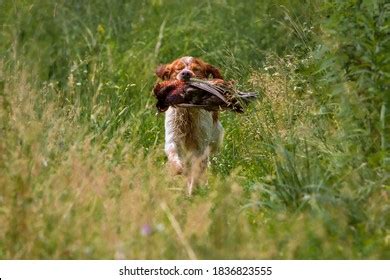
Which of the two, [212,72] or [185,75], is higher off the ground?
[185,75]

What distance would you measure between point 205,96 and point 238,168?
131 cm

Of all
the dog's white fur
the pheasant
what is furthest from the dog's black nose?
the dog's white fur

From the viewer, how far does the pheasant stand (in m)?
8.31

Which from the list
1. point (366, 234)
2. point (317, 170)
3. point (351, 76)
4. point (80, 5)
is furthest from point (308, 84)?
point (80, 5)

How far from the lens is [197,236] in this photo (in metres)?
5.59

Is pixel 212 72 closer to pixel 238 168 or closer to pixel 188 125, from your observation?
pixel 188 125

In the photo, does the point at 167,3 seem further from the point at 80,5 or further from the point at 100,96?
the point at 100,96

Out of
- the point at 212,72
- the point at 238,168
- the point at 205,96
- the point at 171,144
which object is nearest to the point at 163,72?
the point at 212,72

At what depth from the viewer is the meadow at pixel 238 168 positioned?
563 cm

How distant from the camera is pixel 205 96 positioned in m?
8.43

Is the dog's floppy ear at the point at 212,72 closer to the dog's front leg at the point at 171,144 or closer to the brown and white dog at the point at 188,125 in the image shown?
the brown and white dog at the point at 188,125

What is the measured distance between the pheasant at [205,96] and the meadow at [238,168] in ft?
0.52

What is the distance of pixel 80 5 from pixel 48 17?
733mm

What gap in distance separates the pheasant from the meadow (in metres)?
0.16
